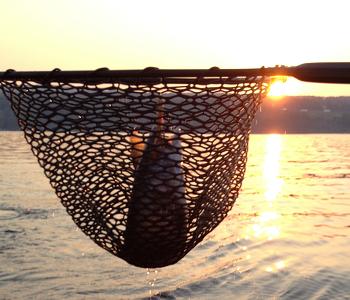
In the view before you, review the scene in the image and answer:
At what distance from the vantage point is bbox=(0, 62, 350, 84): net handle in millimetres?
2773

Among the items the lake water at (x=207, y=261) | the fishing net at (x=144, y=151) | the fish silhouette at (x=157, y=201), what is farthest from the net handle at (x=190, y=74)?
the lake water at (x=207, y=261)

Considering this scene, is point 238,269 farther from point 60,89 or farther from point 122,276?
point 60,89

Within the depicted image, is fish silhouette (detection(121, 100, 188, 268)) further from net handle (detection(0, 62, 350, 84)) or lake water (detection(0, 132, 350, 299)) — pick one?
lake water (detection(0, 132, 350, 299))

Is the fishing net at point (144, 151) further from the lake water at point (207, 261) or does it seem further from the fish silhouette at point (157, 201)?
the lake water at point (207, 261)

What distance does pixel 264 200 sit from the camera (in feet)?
74.6

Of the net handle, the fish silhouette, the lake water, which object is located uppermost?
the net handle

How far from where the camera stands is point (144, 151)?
366 centimetres

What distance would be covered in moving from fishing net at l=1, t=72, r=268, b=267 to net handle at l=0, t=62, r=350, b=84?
5 centimetres

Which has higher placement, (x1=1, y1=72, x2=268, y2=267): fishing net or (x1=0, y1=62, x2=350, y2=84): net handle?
(x1=0, y1=62, x2=350, y2=84): net handle

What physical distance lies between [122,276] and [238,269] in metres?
2.42

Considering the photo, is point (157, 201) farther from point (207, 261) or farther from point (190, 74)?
point (207, 261)

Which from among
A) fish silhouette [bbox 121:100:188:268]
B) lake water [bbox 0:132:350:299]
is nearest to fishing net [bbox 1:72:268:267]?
fish silhouette [bbox 121:100:188:268]

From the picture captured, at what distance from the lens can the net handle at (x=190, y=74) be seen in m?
2.77

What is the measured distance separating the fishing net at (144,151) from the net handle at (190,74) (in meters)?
0.05
